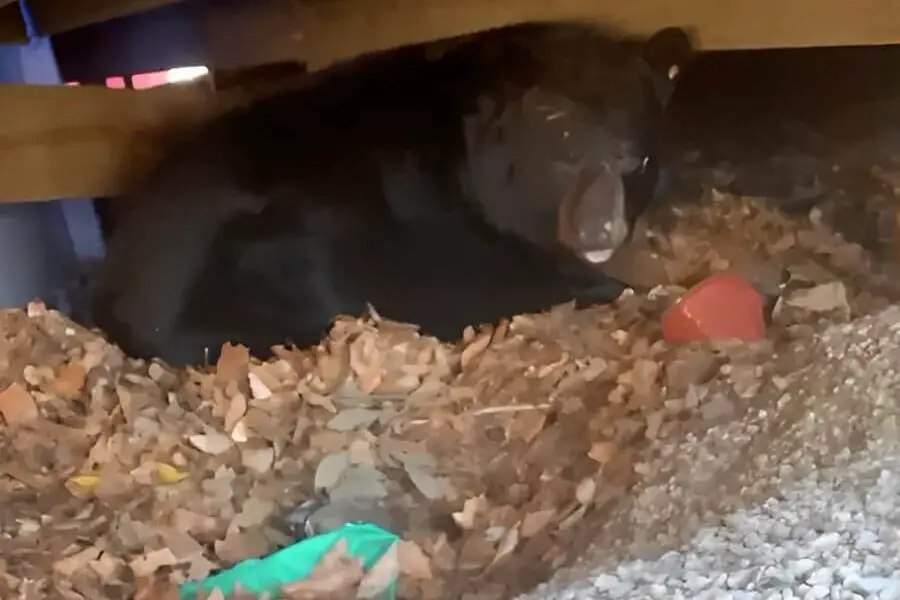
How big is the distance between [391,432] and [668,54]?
695 mm

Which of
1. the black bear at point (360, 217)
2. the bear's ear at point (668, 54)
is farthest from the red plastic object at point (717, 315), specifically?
the bear's ear at point (668, 54)

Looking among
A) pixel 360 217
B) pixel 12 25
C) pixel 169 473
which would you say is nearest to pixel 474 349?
pixel 360 217

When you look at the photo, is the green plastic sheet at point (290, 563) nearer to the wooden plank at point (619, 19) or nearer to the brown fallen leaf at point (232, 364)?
the brown fallen leaf at point (232, 364)

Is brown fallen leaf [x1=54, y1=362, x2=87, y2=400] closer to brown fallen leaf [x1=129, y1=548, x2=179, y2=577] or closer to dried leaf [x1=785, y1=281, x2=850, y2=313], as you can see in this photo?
brown fallen leaf [x1=129, y1=548, x2=179, y2=577]

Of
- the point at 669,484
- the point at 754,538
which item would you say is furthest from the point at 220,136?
the point at 754,538

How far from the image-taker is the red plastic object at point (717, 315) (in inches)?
61.1

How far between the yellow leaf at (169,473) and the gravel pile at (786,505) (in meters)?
0.60

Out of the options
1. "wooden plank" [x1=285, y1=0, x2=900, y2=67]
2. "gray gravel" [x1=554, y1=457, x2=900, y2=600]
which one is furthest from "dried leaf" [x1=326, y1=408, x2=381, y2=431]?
"wooden plank" [x1=285, y1=0, x2=900, y2=67]

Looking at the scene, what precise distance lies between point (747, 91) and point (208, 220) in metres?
1.00

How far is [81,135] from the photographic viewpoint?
2.00 metres

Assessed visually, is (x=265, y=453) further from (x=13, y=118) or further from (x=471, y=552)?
(x=13, y=118)

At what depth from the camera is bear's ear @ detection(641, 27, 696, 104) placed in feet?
5.30

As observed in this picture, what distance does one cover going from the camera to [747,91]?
2.04m

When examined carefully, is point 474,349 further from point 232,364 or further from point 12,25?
point 12,25
